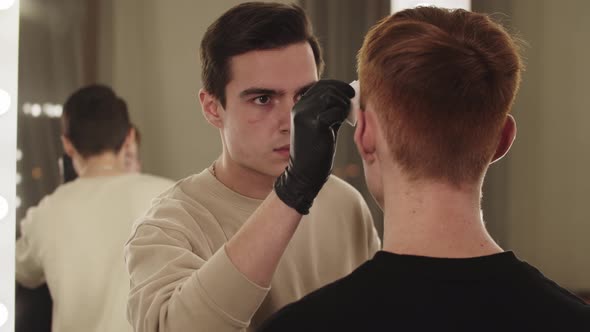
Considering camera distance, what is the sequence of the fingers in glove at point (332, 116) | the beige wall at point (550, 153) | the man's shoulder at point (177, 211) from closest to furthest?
1. the fingers in glove at point (332, 116)
2. the man's shoulder at point (177, 211)
3. the beige wall at point (550, 153)

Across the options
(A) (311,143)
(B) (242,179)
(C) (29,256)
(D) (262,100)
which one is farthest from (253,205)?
(C) (29,256)

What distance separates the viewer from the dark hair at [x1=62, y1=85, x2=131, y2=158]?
1.07 meters

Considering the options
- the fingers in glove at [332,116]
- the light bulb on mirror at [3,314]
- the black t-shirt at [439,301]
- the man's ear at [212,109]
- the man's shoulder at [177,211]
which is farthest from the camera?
the light bulb on mirror at [3,314]

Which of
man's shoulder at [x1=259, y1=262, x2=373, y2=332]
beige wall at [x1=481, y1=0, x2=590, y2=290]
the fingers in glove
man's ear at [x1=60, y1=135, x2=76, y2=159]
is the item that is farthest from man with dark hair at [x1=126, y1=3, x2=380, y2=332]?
beige wall at [x1=481, y1=0, x2=590, y2=290]

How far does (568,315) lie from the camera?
0.59m

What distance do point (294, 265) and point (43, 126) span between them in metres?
0.46

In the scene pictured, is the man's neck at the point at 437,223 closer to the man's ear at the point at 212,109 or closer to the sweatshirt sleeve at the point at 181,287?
the sweatshirt sleeve at the point at 181,287

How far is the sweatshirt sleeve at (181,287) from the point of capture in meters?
0.70

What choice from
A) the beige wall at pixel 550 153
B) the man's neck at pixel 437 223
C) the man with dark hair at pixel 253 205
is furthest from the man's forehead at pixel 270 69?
the beige wall at pixel 550 153

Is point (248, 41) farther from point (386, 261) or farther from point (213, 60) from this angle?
point (386, 261)

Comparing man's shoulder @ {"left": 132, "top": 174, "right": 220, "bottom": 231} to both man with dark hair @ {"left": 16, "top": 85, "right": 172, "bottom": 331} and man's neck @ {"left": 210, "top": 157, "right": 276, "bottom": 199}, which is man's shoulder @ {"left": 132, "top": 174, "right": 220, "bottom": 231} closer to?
man's neck @ {"left": 210, "top": 157, "right": 276, "bottom": 199}

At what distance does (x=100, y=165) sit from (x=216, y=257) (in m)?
0.45

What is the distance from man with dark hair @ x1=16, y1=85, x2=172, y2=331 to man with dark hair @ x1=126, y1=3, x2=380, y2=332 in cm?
17

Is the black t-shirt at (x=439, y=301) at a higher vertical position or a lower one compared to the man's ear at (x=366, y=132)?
lower
